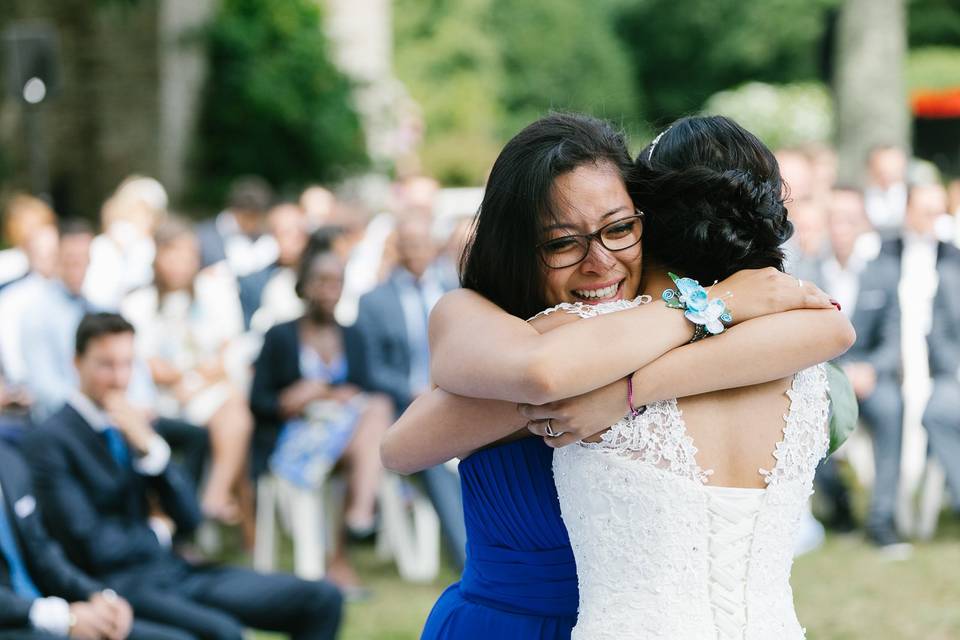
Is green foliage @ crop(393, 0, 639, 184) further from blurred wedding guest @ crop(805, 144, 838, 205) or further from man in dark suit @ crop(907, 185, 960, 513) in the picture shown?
man in dark suit @ crop(907, 185, 960, 513)

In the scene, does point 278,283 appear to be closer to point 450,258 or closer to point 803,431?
point 450,258

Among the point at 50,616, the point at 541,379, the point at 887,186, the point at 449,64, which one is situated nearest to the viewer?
the point at 541,379

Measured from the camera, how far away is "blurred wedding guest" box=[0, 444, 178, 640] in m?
4.06

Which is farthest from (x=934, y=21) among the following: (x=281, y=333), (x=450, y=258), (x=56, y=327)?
(x=56, y=327)

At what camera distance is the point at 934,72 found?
103ft

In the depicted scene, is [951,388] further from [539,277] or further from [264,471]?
[539,277]

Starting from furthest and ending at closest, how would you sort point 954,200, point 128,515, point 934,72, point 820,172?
point 934,72
point 820,172
point 954,200
point 128,515

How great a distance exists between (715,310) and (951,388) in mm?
5842

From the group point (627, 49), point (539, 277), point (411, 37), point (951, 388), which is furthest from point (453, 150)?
point (539, 277)

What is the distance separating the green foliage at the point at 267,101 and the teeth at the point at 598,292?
1493 cm

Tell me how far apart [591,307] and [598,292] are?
67 millimetres

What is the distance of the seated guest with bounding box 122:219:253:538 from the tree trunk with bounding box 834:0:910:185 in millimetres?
9808

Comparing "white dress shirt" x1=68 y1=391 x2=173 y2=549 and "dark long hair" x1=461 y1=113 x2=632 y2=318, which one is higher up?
"dark long hair" x1=461 y1=113 x2=632 y2=318

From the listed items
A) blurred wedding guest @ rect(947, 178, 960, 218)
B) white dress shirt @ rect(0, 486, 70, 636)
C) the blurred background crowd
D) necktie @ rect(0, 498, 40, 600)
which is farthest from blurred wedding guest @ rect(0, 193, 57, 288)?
blurred wedding guest @ rect(947, 178, 960, 218)
